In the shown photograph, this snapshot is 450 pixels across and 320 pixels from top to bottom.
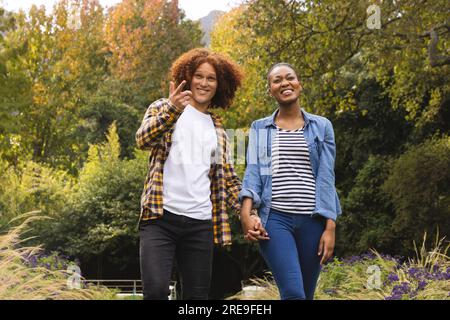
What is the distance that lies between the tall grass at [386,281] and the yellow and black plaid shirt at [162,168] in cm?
289

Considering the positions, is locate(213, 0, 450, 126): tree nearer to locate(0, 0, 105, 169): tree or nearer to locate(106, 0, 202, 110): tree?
locate(0, 0, 105, 169): tree

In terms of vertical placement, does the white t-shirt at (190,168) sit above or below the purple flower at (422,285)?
above

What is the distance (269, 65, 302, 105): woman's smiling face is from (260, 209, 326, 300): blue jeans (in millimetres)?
668

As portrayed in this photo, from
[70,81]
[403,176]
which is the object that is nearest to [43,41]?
[70,81]

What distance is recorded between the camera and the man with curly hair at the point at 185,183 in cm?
413

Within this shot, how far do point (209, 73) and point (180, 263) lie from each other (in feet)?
3.68

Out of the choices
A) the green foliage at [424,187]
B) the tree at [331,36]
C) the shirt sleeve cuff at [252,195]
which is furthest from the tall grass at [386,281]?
the green foliage at [424,187]

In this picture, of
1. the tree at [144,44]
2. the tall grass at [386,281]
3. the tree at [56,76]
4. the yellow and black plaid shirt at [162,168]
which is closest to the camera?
the yellow and black plaid shirt at [162,168]

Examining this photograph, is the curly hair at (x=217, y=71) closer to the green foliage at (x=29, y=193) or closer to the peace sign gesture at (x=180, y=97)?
the peace sign gesture at (x=180, y=97)

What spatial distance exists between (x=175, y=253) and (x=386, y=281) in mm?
4760

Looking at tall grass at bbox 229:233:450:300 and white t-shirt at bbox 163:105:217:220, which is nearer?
white t-shirt at bbox 163:105:217:220

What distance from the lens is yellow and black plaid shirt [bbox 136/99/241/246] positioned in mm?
4172

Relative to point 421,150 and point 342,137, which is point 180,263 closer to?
point 421,150

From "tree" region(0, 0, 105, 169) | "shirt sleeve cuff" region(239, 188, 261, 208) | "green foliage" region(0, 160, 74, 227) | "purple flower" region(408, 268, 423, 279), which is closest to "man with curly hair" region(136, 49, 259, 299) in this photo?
"shirt sleeve cuff" region(239, 188, 261, 208)
